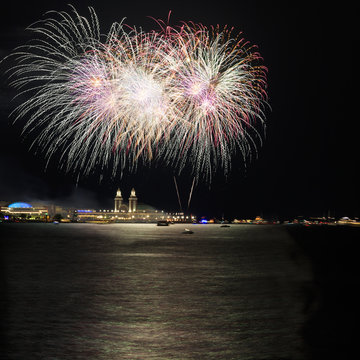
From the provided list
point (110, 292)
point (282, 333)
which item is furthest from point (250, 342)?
point (110, 292)

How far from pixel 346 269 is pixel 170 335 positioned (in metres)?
32.4

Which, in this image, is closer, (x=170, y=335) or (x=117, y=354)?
(x=117, y=354)

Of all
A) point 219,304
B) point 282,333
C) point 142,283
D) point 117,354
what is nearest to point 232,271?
point 142,283

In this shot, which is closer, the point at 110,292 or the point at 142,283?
the point at 110,292

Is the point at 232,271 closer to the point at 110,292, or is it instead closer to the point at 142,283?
the point at 142,283

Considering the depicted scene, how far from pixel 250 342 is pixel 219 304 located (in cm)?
779

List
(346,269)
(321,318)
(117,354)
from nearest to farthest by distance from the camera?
(117,354) → (321,318) → (346,269)

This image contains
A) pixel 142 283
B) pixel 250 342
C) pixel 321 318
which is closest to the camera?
pixel 250 342

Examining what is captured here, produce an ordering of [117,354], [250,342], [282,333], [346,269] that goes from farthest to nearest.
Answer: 1. [346,269]
2. [282,333]
3. [250,342]
4. [117,354]

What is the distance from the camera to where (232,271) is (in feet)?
133

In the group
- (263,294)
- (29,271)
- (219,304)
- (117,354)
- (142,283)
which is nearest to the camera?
(117,354)

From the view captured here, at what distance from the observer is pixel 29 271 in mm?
38781

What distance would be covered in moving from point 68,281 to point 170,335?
17.1 metres

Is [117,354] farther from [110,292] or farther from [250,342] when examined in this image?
[110,292]
